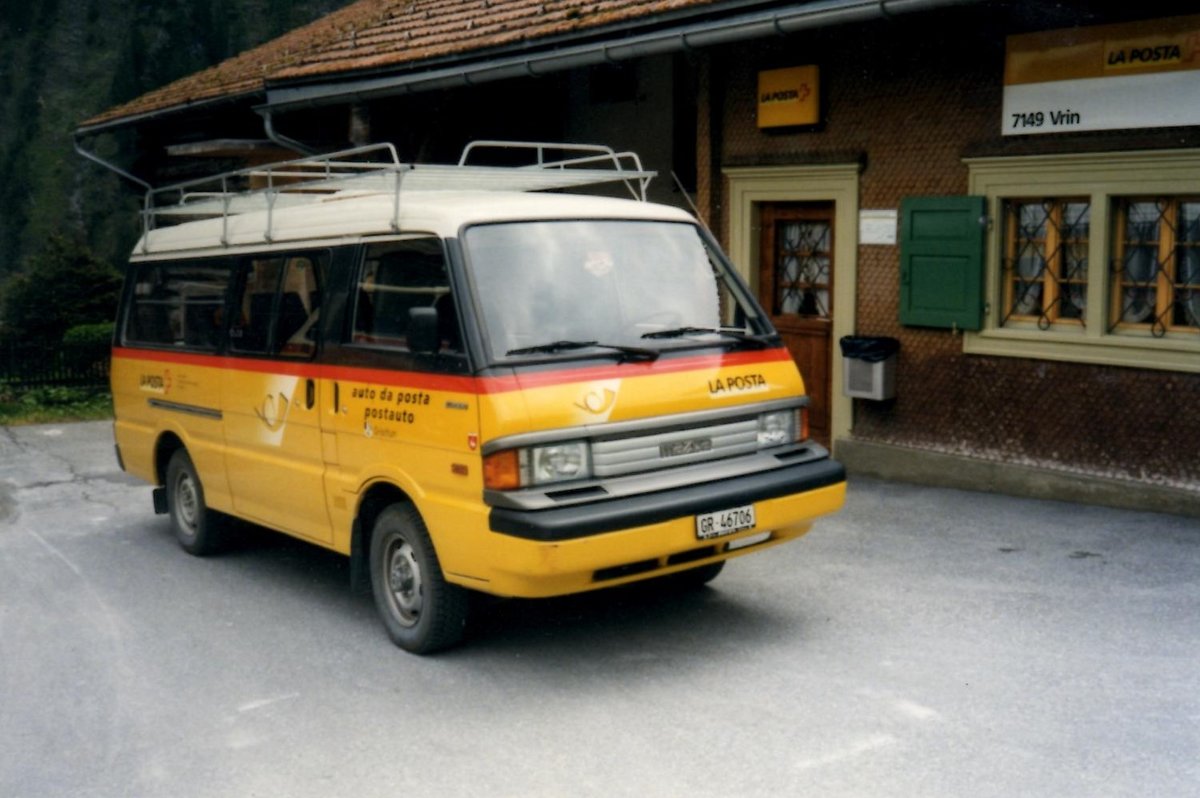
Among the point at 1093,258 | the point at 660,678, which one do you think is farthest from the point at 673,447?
the point at 1093,258

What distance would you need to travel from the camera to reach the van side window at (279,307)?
23.8 feet

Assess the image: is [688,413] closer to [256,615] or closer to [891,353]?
[256,615]

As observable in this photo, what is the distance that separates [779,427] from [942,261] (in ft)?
14.1

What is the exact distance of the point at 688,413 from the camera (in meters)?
6.17

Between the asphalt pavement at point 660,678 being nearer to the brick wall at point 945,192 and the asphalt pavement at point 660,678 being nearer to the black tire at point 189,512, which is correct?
the black tire at point 189,512

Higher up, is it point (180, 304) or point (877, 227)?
point (877, 227)

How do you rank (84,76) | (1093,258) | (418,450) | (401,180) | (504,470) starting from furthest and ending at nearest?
(84,76) < (1093,258) < (401,180) < (418,450) < (504,470)

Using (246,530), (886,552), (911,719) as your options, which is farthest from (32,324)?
(911,719)

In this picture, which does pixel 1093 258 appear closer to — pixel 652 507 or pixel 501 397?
pixel 652 507

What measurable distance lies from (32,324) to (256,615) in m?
17.5

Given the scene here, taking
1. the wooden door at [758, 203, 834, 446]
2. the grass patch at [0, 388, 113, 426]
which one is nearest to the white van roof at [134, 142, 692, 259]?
the wooden door at [758, 203, 834, 446]

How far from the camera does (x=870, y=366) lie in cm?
1088

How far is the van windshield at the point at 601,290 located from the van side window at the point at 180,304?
2.67 m

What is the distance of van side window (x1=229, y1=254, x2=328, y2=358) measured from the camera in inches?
285
